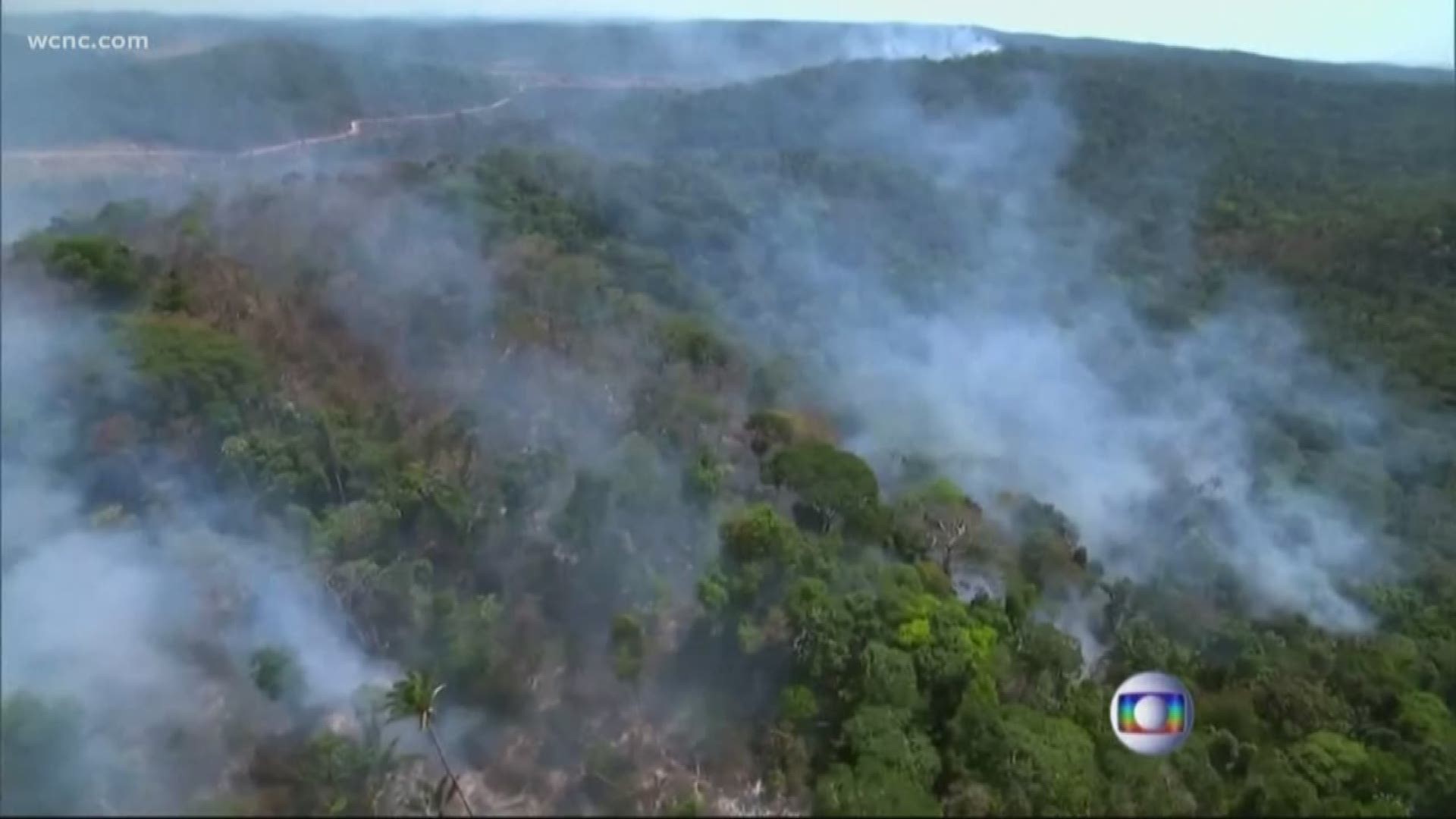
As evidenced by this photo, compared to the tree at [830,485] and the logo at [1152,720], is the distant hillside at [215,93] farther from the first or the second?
the logo at [1152,720]

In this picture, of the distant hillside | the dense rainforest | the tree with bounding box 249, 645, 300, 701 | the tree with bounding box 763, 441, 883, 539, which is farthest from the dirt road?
the tree with bounding box 763, 441, 883, 539

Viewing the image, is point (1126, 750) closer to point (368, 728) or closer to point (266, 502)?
point (368, 728)

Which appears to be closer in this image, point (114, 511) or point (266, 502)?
point (114, 511)

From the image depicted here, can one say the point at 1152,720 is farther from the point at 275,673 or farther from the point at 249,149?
the point at 249,149

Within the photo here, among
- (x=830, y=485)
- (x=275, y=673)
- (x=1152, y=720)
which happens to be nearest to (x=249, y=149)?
(x=830, y=485)

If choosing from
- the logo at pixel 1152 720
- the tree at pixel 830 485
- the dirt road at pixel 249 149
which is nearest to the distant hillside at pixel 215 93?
the dirt road at pixel 249 149

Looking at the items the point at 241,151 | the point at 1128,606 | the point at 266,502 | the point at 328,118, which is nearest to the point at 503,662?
the point at 266,502

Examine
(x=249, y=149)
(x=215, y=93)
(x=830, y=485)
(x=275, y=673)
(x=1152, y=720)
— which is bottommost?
(x=1152, y=720)
